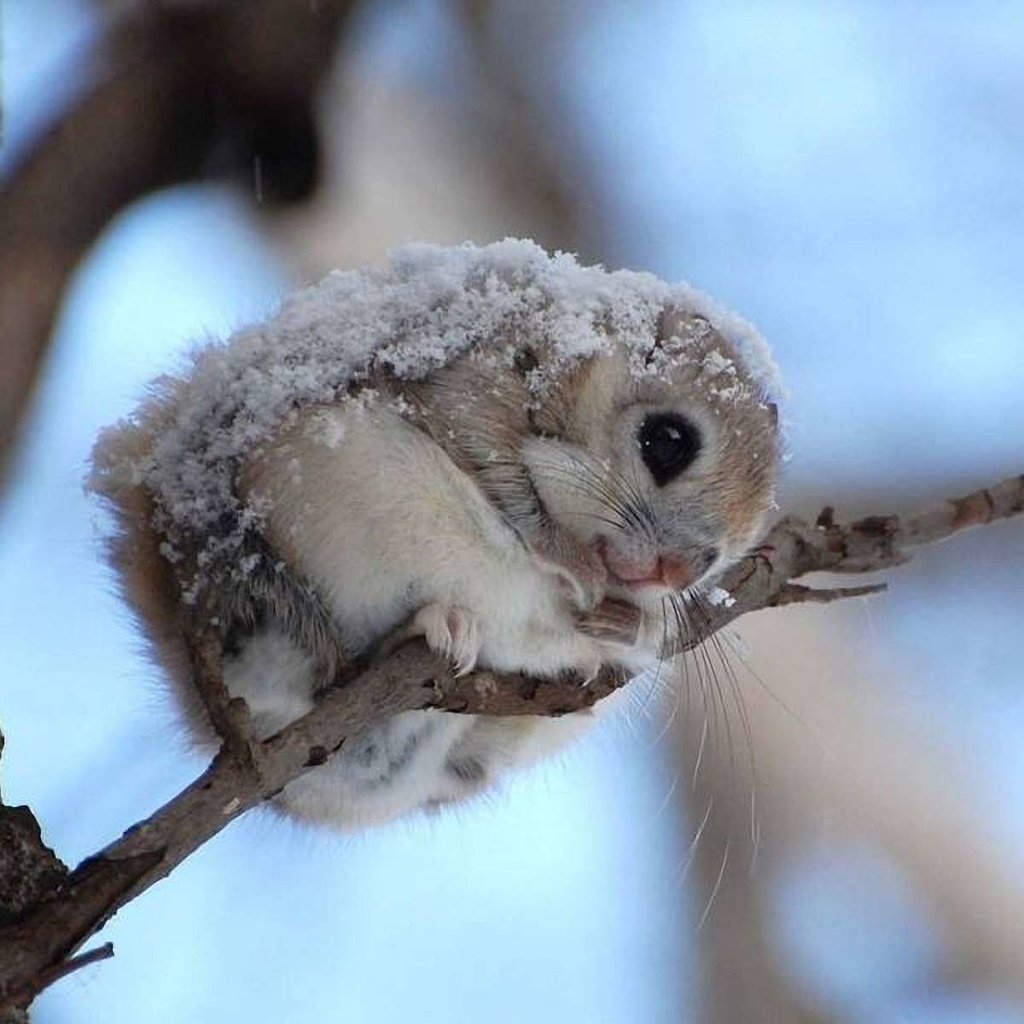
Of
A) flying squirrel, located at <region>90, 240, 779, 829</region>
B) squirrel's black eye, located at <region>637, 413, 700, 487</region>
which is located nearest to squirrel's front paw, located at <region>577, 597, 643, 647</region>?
flying squirrel, located at <region>90, 240, 779, 829</region>

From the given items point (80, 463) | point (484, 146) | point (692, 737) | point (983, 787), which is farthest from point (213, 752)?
point (983, 787)

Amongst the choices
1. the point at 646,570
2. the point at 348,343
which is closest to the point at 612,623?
the point at 646,570

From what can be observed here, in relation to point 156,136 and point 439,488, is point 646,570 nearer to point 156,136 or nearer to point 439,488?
→ point 439,488

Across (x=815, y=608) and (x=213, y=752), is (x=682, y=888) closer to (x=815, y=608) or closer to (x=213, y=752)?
(x=815, y=608)

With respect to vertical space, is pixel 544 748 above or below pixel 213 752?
below

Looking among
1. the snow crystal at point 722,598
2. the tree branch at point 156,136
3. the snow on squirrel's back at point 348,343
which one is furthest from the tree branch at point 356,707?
the tree branch at point 156,136

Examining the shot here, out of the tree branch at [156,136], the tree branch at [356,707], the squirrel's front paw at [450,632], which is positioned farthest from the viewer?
the tree branch at [156,136]

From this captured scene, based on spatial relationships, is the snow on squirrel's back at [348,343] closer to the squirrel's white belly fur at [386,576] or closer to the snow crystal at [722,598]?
the squirrel's white belly fur at [386,576]
